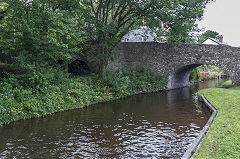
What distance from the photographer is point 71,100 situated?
50.0 ft

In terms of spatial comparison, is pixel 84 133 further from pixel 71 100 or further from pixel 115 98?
pixel 115 98

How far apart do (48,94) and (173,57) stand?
52.5 ft

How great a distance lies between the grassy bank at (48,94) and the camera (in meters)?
12.0

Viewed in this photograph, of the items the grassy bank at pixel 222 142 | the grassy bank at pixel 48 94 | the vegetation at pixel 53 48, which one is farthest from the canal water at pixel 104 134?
the vegetation at pixel 53 48

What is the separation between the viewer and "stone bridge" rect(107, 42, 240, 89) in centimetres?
2358

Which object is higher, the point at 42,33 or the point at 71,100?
the point at 42,33

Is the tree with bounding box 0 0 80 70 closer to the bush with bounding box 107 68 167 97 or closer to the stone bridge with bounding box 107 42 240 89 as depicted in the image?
the bush with bounding box 107 68 167 97

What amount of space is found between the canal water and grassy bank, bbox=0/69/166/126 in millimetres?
660

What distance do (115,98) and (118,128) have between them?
29.7 ft

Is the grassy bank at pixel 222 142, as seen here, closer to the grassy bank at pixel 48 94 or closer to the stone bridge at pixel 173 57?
the grassy bank at pixel 48 94

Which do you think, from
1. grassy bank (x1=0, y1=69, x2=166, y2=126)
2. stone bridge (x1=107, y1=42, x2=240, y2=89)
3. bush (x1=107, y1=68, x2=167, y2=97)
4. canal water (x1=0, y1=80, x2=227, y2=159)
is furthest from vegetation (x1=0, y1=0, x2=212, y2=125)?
stone bridge (x1=107, y1=42, x2=240, y2=89)

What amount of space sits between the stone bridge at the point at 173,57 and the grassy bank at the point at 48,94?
17.4 feet

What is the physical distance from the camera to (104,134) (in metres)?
9.62

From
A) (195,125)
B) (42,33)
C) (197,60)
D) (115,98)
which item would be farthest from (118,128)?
(197,60)
